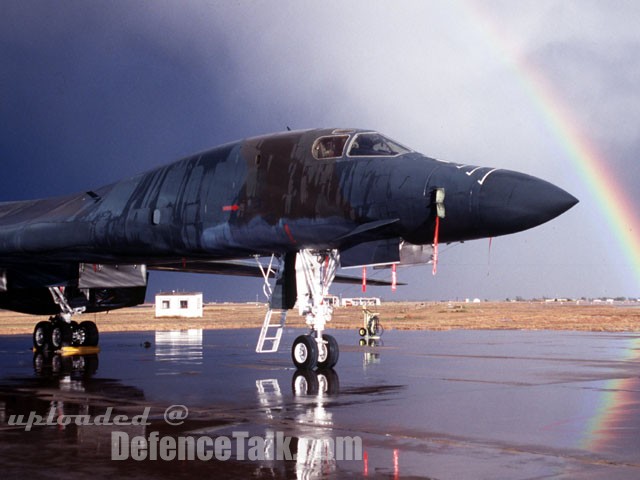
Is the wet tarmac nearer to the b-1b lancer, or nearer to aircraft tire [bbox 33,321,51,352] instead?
the b-1b lancer

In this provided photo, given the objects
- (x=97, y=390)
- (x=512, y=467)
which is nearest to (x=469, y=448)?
(x=512, y=467)

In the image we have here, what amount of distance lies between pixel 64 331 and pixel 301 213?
11.6 m

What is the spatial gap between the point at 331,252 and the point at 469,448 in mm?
8160

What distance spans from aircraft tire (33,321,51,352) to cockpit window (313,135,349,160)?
12538 millimetres

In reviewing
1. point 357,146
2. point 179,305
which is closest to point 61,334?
point 357,146

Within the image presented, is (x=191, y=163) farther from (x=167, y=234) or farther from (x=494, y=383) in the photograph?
(x=494, y=383)

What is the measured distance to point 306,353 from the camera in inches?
620

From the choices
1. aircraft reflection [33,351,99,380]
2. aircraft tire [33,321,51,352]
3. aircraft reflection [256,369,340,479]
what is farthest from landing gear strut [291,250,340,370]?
aircraft tire [33,321,51,352]

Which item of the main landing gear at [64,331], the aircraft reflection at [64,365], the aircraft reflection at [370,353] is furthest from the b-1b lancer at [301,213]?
the aircraft reflection at [370,353]

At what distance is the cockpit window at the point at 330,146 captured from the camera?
15.3m

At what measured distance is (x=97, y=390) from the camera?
13891 millimetres

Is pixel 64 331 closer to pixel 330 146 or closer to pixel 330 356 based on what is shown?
pixel 330 356

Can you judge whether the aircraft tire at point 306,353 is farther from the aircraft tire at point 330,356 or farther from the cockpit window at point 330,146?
the cockpit window at point 330,146

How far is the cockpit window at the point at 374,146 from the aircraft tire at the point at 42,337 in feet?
43.4
